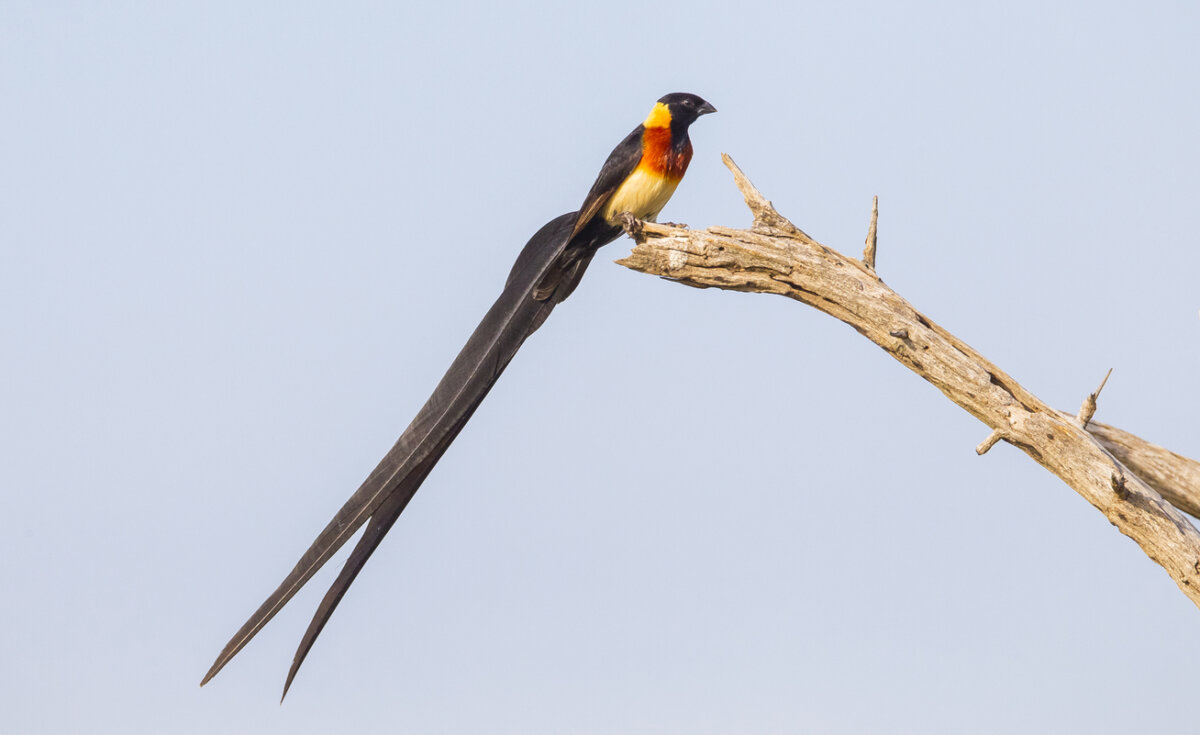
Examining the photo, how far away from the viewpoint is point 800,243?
3.62 m

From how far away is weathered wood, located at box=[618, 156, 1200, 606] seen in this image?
10.8 ft

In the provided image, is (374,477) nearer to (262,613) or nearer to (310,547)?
(310,547)

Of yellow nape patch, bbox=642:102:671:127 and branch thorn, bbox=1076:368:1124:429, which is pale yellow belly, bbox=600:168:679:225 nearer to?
yellow nape patch, bbox=642:102:671:127

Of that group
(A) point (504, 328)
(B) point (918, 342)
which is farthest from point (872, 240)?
(A) point (504, 328)

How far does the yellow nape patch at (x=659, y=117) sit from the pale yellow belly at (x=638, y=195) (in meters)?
0.20

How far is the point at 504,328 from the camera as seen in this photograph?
362cm

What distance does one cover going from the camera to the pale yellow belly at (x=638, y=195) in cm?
371

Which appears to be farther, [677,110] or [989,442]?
[677,110]

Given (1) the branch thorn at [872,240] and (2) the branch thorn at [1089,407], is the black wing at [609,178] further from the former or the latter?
(2) the branch thorn at [1089,407]

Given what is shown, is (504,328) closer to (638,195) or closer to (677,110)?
(638,195)

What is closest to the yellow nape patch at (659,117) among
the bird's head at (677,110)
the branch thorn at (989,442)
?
the bird's head at (677,110)

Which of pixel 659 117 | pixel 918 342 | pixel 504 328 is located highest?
pixel 659 117

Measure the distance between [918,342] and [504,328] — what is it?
1.43 meters

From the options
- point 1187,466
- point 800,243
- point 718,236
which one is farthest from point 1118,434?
point 718,236
